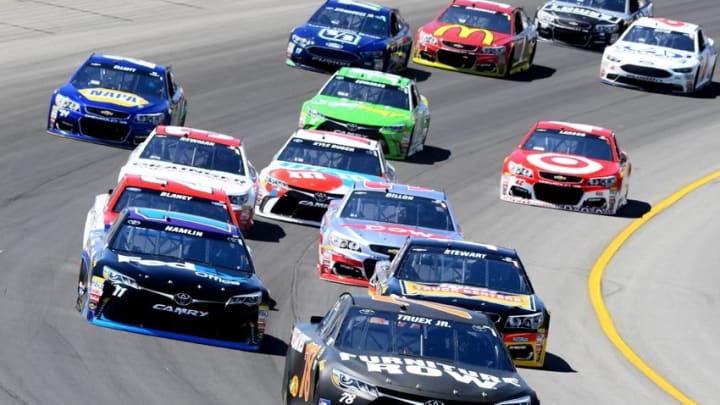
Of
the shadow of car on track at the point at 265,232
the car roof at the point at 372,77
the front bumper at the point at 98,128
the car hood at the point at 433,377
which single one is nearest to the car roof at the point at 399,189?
the shadow of car on track at the point at 265,232

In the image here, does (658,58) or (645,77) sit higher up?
(658,58)

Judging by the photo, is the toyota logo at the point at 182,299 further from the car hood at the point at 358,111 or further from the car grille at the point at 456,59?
the car grille at the point at 456,59

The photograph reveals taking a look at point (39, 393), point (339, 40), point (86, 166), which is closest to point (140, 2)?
point (339, 40)

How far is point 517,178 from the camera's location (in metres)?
30.2

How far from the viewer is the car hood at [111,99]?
2991 cm

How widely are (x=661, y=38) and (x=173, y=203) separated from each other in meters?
23.3

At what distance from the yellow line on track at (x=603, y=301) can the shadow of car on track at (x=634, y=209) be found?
110 mm

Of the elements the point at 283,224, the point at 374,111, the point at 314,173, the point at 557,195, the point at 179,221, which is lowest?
the point at 557,195

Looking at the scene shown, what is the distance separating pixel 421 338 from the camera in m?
14.2

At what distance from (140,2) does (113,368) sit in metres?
32.2

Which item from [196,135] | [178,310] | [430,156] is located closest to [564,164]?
[430,156]

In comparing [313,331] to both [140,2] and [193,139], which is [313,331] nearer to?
[193,139]

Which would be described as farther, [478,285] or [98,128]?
[98,128]

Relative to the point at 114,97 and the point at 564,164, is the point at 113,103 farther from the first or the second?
the point at 564,164
